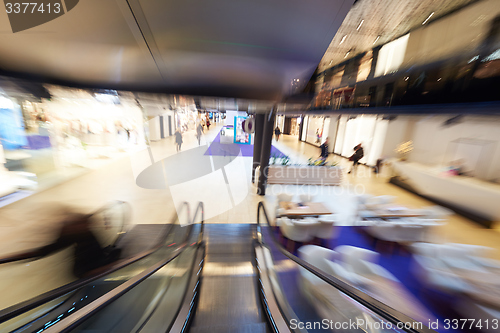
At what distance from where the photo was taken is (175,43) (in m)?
2.21

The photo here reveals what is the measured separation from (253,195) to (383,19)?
5.39 m

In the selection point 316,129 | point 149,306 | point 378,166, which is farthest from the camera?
point 316,129

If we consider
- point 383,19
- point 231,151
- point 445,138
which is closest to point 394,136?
point 445,138

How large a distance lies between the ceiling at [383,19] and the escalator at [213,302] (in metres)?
3.27

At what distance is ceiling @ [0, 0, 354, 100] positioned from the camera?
5.74 ft

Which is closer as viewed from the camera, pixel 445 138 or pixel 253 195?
pixel 253 195

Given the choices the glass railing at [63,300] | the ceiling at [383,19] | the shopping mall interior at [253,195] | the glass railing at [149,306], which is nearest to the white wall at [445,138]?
the shopping mall interior at [253,195]

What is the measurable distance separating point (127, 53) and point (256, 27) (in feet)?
5.86

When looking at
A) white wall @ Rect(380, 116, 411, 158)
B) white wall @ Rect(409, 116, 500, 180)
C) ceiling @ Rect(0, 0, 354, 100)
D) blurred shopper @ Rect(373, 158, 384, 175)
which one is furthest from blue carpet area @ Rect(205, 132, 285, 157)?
ceiling @ Rect(0, 0, 354, 100)

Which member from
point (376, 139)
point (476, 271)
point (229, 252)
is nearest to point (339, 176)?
point (376, 139)

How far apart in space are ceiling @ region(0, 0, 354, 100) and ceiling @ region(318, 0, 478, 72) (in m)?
0.76

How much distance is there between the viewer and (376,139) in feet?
31.5

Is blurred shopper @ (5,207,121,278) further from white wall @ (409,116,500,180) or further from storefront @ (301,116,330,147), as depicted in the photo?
storefront @ (301,116,330,147)

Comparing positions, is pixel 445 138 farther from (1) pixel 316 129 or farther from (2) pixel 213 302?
(2) pixel 213 302
